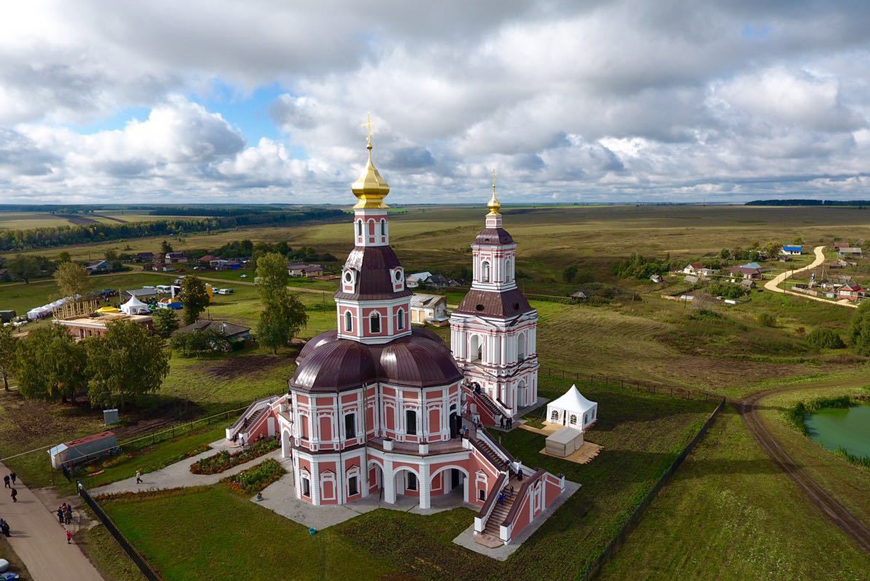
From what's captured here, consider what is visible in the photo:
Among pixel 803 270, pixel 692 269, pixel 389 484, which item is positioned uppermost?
pixel 692 269

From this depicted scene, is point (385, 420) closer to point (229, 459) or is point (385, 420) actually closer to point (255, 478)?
point (255, 478)

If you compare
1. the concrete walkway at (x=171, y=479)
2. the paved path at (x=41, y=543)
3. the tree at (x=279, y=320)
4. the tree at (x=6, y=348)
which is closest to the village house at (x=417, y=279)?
the tree at (x=279, y=320)

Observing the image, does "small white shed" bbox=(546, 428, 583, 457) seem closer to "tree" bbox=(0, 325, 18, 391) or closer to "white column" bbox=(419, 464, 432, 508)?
"white column" bbox=(419, 464, 432, 508)

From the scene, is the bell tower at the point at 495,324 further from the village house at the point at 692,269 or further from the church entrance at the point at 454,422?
the village house at the point at 692,269

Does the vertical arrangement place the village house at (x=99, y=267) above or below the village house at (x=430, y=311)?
above

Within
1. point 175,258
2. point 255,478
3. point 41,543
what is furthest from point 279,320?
point 175,258

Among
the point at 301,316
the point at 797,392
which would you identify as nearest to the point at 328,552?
the point at 301,316

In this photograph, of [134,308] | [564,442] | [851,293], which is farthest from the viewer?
[851,293]
